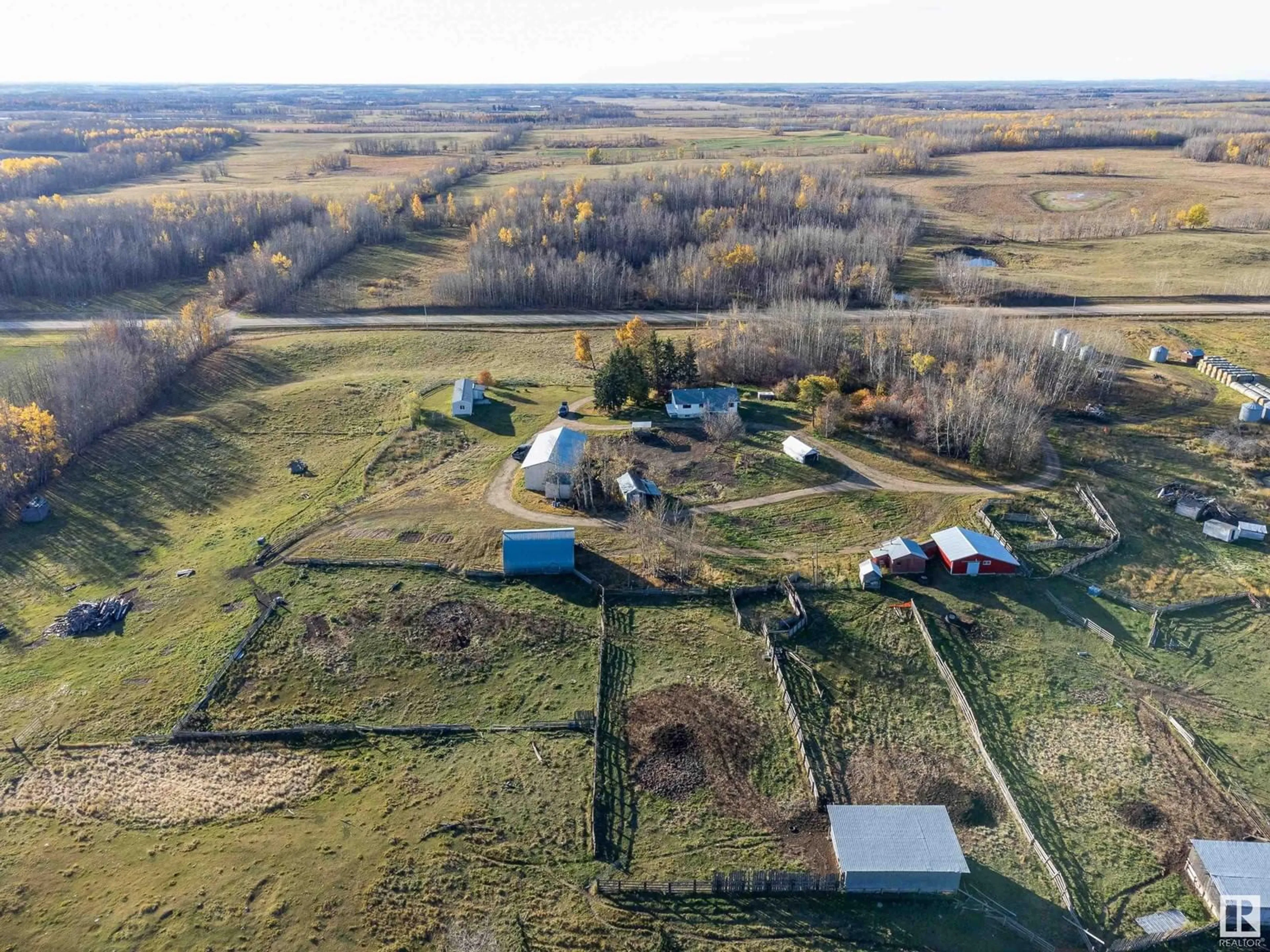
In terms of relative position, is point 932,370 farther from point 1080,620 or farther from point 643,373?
point 1080,620

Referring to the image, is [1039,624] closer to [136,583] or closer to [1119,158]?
[136,583]

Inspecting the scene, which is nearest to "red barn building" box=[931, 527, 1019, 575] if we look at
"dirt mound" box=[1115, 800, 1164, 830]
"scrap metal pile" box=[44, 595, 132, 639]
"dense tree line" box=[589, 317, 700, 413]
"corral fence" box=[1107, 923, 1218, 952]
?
"dirt mound" box=[1115, 800, 1164, 830]

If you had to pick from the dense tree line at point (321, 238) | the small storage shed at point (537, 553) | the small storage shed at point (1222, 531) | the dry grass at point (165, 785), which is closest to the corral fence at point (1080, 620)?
the small storage shed at point (1222, 531)

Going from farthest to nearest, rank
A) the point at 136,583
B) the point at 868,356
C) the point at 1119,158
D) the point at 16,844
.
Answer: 1. the point at 1119,158
2. the point at 868,356
3. the point at 136,583
4. the point at 16,844

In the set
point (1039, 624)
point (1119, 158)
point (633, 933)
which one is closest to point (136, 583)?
point (633, 933)

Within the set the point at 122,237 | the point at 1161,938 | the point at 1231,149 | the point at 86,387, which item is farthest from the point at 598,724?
the point at 1231,149

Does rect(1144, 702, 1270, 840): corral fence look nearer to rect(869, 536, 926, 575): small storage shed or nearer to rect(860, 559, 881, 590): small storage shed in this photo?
rect(869, 536, 926, 575): small storage shed
